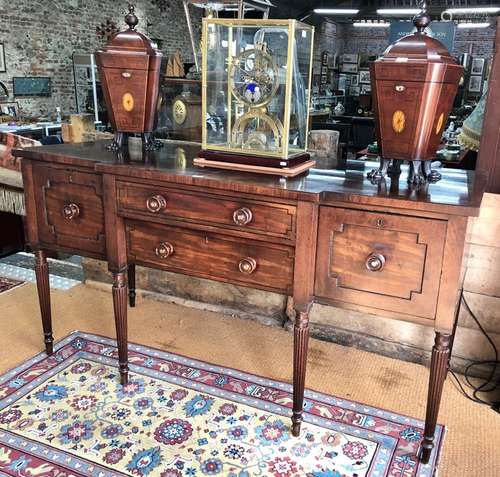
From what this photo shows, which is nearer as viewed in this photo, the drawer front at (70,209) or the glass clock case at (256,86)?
the glass clock case at (256,86)

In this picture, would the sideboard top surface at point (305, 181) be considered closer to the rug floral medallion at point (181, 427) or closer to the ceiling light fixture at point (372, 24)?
the rug floral medallion at point (181, 427)

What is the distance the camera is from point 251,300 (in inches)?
107

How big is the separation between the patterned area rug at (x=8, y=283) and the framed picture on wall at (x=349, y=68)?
48.6 feet

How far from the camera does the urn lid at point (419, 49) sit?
1.55 meters

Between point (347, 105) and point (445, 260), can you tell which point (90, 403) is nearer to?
point (445, 260)

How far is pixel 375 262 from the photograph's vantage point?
1.53 meters

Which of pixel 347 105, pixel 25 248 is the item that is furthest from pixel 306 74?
pixel 347 105

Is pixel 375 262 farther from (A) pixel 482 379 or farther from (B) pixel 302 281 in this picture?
(A) pixel 482 379

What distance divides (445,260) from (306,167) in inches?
23.5

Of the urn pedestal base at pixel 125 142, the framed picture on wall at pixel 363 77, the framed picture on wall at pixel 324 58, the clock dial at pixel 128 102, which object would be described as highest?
the framed picture on wall at pixel 324 58

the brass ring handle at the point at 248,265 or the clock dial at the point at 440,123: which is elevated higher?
the clock dial at the point at 440,123


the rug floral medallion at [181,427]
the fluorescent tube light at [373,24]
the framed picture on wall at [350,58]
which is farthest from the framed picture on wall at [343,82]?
the rug floral medallion at [181,427]

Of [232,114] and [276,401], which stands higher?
[232,114]

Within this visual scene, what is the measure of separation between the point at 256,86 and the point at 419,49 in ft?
1.80
